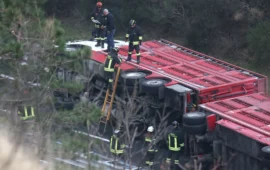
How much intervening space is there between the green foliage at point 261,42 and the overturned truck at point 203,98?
5.61 metres

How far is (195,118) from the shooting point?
41.7 feet

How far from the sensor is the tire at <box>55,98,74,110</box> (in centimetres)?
1538

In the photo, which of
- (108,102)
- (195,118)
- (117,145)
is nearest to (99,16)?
(108,102)

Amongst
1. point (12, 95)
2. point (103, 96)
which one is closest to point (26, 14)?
point (12, 95)

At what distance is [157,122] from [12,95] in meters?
3.61

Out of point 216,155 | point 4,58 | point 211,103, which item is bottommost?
point 216,155

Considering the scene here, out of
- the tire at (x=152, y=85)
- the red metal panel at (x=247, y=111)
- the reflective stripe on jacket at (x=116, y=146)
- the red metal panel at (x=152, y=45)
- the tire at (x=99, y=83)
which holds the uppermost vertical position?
the red metal panel at (x=152, y=45)

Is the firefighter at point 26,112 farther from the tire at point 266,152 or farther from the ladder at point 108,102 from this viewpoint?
the tire at point 266,152

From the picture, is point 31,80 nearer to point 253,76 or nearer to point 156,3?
point 253,76

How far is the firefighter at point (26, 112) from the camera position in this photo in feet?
42.9

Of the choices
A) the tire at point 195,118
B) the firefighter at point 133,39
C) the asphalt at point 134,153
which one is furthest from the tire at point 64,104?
the tire at point 195,118

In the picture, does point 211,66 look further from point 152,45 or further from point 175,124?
point 175,124

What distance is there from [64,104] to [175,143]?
3.68 meters

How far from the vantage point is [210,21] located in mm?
23859
